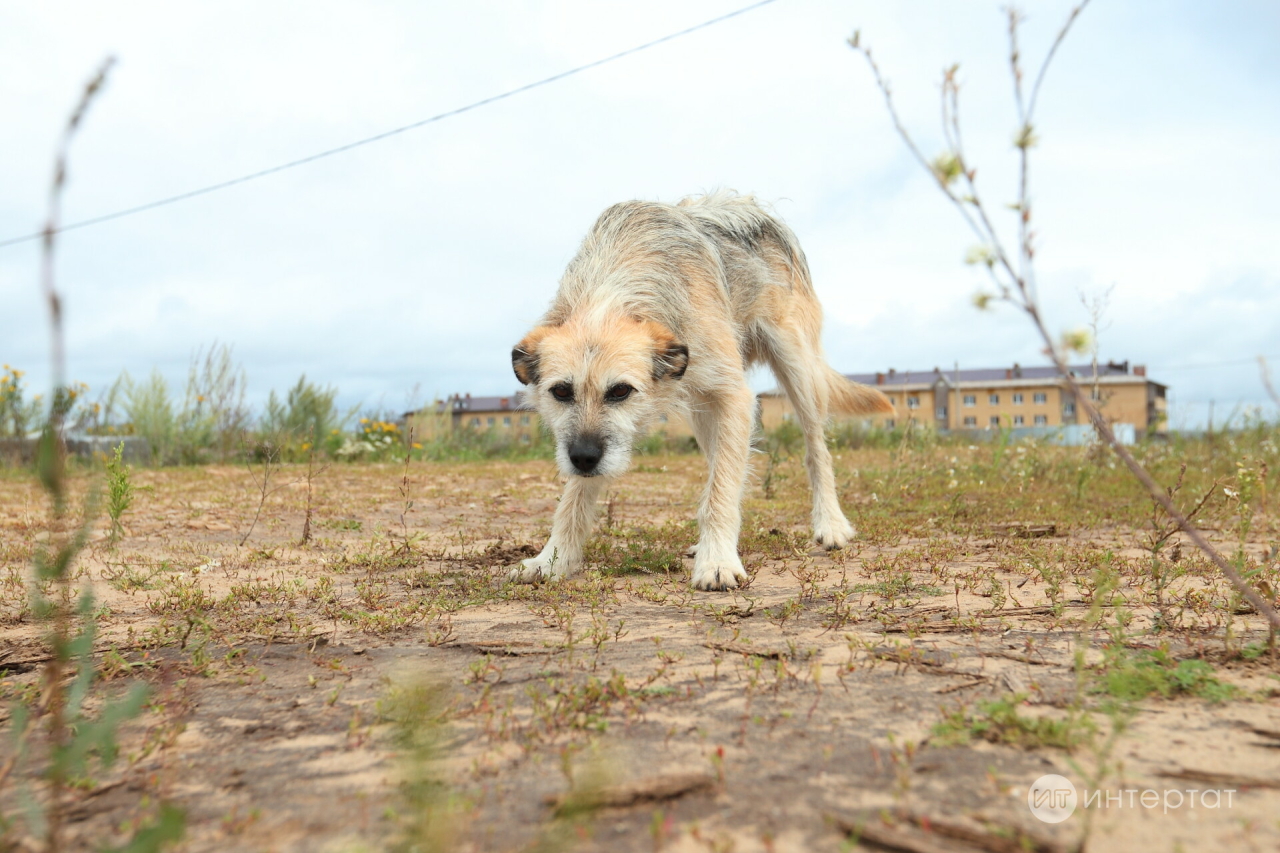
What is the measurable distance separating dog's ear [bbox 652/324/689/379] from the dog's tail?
2.28 meters

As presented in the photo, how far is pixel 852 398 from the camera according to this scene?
620 cm

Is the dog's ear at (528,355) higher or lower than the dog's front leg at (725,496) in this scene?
higher

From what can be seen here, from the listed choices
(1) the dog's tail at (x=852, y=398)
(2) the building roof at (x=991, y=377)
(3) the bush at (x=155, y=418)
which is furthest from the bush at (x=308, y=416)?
(2) the building roof at (x=991, y=377)

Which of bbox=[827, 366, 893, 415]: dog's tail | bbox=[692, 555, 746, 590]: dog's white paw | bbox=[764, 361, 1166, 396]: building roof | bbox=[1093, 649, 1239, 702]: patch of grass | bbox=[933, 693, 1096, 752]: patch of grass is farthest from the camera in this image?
bbox=[764, 361, 1166, 396]: building roof

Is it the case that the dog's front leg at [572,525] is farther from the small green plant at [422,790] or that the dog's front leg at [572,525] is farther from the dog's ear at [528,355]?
the small green plant at [422,790]

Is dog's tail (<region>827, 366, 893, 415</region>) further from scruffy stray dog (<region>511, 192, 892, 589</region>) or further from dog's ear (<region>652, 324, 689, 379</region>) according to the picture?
dog's ear (<region>652, 324, 689, 379</region>)

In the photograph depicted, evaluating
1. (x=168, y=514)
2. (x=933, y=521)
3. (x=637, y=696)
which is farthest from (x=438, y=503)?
(x=637, y=696)

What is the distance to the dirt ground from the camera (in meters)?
1.48

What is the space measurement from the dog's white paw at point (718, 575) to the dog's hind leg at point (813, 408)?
1.64 m

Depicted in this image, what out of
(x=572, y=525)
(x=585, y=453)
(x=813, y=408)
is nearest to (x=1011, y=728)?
(x=585, y=453)

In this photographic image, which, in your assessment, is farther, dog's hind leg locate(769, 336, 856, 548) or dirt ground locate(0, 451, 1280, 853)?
dog's hind leg locate(769, 336, 856, 548)

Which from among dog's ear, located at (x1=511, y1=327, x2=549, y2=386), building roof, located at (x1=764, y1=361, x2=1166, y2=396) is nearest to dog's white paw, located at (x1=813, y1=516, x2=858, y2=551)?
dog's ear, located at (x1=511, y1=327, x2=549, y2=386)

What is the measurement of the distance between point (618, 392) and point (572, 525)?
2.75 ft

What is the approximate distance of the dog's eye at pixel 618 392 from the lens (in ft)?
12.8
